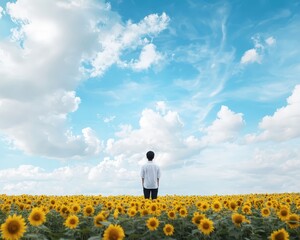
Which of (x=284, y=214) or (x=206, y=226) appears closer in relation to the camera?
(x=206, y=226)

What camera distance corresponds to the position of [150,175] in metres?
18.1

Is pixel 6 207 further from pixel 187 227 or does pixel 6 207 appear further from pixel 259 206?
pixel 259 206

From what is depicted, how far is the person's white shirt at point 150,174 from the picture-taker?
18.1 m

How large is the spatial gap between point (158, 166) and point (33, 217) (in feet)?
35.1

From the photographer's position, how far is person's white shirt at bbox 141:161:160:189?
59.5 ft

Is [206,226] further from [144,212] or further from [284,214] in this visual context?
[284,214]

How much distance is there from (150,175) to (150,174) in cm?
5

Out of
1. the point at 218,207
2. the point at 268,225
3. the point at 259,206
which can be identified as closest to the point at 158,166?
the point at 259,206

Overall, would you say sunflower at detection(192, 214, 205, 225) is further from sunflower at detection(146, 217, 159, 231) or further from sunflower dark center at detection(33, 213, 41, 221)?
sunflower dark center at detection(33, 213, 41, 221)

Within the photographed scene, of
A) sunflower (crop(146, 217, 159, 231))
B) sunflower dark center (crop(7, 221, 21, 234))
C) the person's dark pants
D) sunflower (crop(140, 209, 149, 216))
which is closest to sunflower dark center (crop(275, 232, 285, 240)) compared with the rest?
sunflower (crop(146, 217, 159, 231))

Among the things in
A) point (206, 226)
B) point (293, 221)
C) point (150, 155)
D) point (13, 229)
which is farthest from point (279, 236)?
point (150, 155)

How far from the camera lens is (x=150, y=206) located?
9867 mm

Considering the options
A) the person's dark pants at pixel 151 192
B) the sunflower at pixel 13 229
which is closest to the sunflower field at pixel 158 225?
the sunflower at pixel 13 229

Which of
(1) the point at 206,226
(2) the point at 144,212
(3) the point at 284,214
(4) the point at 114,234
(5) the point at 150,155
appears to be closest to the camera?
(4) the point at 114,234
